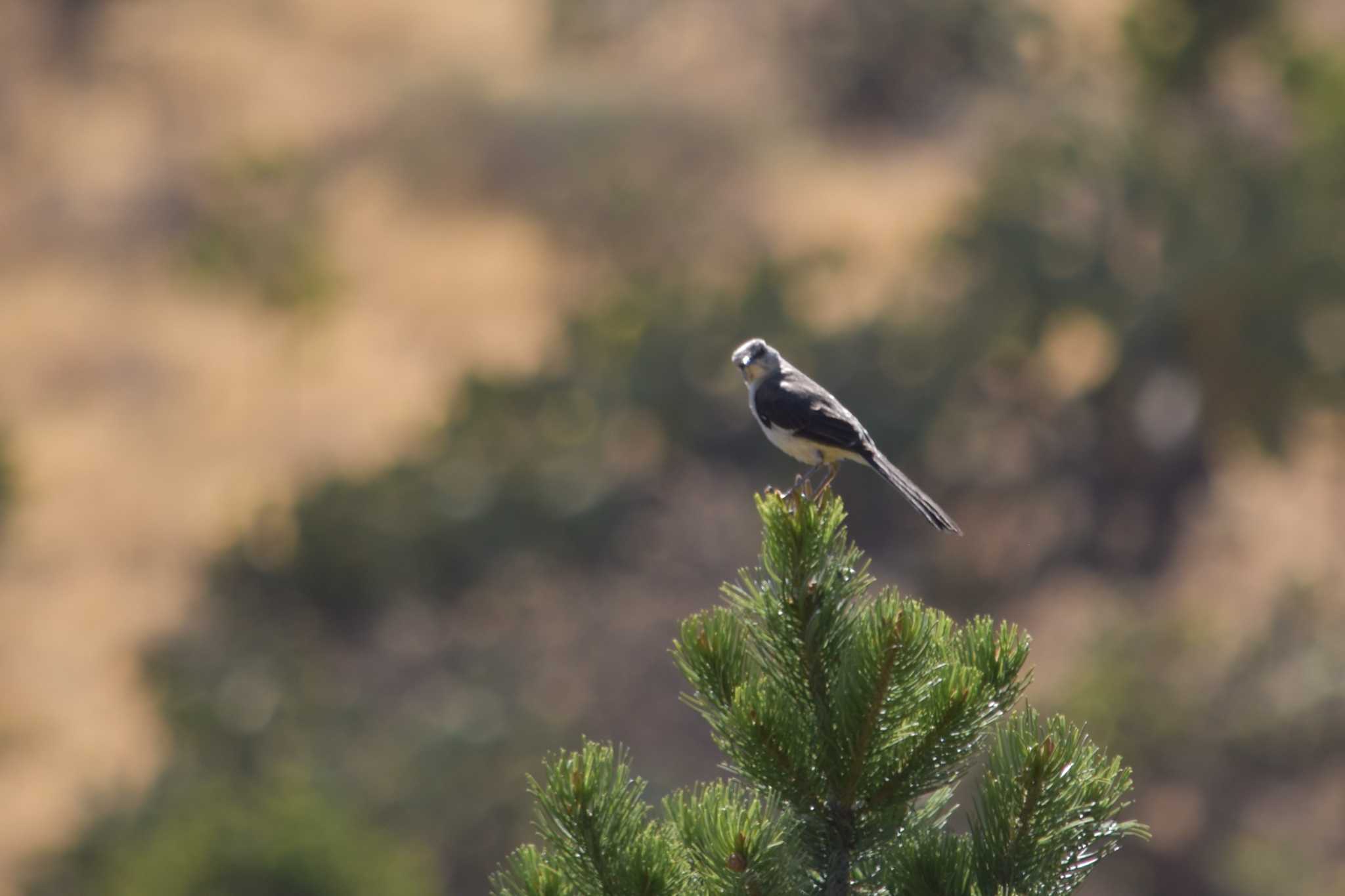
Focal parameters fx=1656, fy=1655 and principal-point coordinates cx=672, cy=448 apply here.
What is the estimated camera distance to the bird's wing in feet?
22.2

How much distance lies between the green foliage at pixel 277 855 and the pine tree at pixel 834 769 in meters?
14.0

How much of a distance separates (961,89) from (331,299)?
1688cm

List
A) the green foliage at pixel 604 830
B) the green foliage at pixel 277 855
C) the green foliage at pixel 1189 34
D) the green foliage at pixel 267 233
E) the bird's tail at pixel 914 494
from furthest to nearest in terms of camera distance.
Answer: the green foliage at pixel 267 233 < the green foliage at pixel 1189 34 < the green foliage at pixel 277 855 < the bird's tail at pixel 914 494 < the green foliage at pixel 604 830

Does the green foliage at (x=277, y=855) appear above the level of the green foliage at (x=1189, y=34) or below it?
below

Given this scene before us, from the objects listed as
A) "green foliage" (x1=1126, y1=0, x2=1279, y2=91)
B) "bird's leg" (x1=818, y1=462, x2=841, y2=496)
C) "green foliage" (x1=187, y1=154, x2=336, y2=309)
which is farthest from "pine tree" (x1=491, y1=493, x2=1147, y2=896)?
"green foliage" (x1=187, y1=154, x2=336, y2=309)

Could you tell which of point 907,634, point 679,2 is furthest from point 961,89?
point 907,634

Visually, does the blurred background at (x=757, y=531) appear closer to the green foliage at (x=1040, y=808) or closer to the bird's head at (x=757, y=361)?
the bird's head at (x=757, y=361)

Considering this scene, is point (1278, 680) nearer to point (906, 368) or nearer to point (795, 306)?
point (906, 368)

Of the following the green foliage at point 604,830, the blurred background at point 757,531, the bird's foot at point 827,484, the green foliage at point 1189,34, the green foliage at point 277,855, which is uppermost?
the green foliage at point 1189,34

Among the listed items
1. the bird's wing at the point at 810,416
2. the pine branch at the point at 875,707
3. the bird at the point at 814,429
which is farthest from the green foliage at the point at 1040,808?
the bird's wing at the point at 810,416

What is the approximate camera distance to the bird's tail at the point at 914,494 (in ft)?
18.9

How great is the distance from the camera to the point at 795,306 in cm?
2183

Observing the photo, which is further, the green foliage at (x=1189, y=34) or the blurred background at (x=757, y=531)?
the green foliage at (x=1189, y=34)

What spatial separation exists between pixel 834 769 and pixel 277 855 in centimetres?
1504
